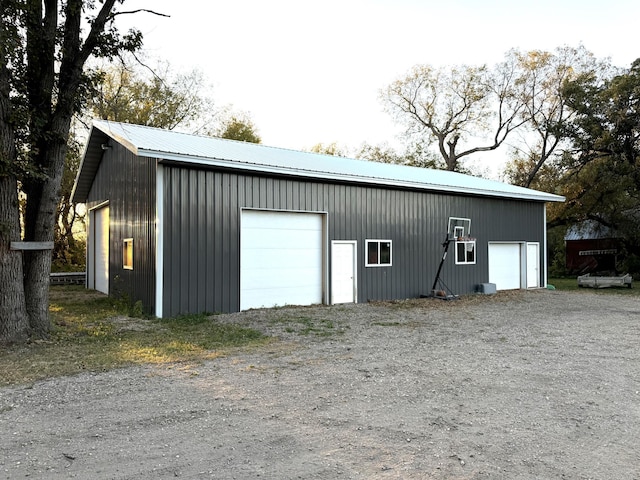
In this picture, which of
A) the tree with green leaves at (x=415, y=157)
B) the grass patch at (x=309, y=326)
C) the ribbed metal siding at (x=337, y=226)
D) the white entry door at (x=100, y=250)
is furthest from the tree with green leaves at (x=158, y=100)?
the grass patch at (x=309, y=326)

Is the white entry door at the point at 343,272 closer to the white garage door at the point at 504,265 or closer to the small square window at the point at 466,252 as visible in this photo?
the small square window at the point at 466,252

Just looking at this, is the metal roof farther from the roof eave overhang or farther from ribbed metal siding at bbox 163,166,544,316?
ribbed metal siding at bbox 163,166,544,316

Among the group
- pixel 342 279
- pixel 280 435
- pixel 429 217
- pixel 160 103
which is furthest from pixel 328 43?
pixel 160 103

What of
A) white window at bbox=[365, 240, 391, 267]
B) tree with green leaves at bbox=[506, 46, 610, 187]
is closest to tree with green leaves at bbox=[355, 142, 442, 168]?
tree with green leaves at bbox=[506, 46, 610, 187]

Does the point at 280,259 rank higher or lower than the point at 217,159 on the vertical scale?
lower

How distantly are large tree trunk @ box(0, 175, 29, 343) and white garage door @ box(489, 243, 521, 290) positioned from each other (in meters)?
14.1

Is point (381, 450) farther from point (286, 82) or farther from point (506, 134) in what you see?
point (506, 134)

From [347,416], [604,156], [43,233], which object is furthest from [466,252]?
[347,416]

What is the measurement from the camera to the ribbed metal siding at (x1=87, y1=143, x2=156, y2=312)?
10.0m

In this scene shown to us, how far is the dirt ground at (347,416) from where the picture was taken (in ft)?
9.98

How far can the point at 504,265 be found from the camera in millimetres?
17141

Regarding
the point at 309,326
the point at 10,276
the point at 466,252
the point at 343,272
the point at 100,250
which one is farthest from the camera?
the point at 466,252

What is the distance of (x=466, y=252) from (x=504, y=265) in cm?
246

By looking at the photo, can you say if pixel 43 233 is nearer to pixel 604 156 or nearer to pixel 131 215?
pixel 131 215
